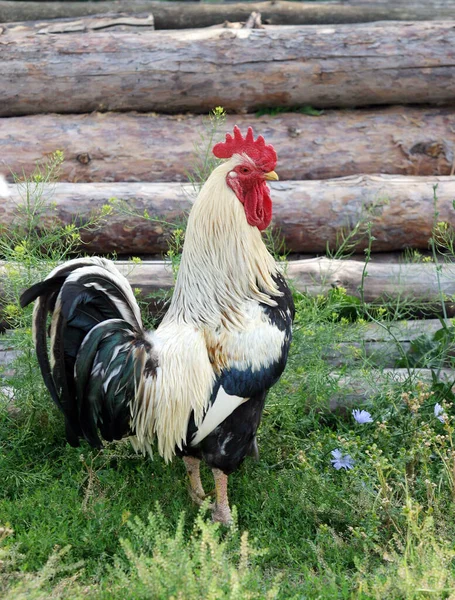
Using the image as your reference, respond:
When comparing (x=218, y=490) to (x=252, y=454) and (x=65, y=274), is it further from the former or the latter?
(x=65, y=274)

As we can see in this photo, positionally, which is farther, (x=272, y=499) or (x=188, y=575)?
(x=272, y=499)

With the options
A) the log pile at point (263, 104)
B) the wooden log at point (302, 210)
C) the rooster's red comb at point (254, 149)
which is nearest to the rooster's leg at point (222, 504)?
the rooster's red comb at point (254, 149)

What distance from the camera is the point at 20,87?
19.8ft

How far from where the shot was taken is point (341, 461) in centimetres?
419

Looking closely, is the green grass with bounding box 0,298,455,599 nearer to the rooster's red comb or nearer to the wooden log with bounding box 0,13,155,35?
the rooster's red comb

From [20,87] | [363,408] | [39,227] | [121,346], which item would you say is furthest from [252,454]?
[20,87]

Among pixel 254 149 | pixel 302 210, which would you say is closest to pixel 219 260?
pixel 254 149

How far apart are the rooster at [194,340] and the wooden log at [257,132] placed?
2.05m

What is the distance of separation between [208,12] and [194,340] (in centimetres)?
390

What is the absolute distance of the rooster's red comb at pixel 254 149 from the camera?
386 centimetres

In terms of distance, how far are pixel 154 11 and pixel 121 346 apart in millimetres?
3996

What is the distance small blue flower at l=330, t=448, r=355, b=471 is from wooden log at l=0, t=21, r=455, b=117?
312cm

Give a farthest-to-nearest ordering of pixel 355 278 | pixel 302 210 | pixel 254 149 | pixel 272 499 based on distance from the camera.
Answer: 1. pixel 302 210
2. pixel 355 278
3. pixel 272 499
4. pixel 254 149

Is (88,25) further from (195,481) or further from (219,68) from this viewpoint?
(195,481)
